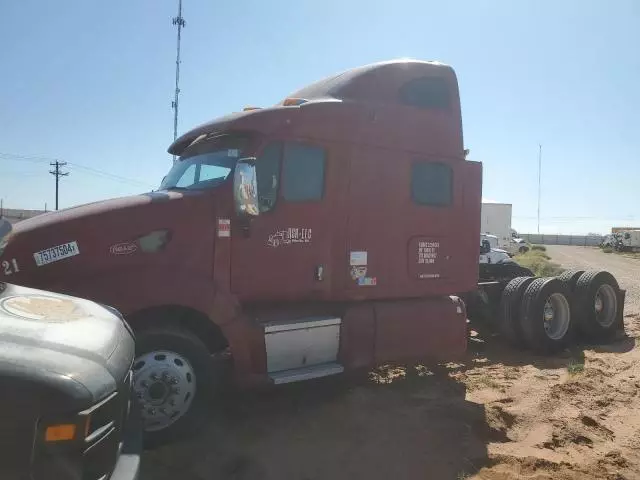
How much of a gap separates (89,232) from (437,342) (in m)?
3.84

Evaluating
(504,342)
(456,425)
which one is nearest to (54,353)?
(456,425)

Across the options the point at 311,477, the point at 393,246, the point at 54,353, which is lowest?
the point at 311,477

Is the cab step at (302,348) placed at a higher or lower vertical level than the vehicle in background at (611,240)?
lower

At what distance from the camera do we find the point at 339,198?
5645mm

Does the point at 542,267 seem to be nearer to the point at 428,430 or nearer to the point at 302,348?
the point at 428,430

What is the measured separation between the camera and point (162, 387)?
4.21m

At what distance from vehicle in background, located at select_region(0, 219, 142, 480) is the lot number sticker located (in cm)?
145

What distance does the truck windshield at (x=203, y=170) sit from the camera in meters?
5.03

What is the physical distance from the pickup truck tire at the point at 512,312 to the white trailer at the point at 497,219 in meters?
22.5

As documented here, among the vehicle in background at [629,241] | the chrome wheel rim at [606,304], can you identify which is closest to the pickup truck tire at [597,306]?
the chrome wheel rim at [606,304]

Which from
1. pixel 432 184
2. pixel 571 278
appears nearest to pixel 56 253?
pixel 432 184

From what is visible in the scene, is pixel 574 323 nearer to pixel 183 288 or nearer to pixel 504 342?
pixel 504 342

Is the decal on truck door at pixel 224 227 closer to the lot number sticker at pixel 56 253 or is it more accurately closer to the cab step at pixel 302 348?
the cab step at pixel 302 348

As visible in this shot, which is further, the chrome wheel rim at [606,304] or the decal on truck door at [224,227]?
the chrome wheel rim at [606,304]
